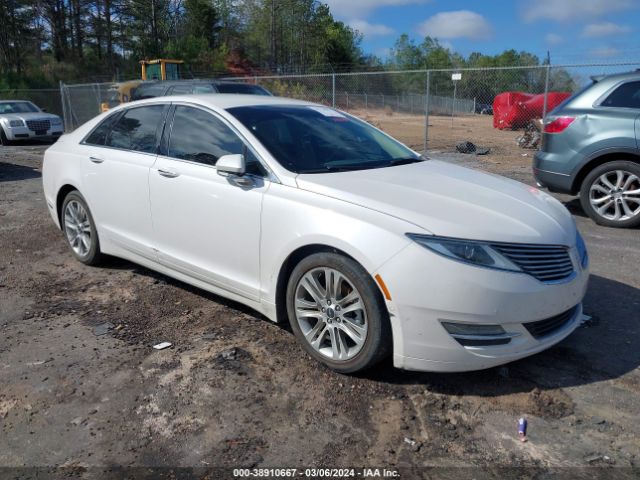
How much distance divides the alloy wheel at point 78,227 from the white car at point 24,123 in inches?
566

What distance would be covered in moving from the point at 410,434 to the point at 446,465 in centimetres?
27

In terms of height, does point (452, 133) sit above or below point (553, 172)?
below

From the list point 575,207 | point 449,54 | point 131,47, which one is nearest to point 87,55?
point 131,47

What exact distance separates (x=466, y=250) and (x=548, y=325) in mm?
716

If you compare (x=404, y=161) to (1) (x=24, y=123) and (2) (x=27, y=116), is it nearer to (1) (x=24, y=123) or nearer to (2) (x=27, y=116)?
(1) (x=24, y=123)

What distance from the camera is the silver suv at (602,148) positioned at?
6.46 meters

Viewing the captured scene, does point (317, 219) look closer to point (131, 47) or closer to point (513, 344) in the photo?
point (513, 344)

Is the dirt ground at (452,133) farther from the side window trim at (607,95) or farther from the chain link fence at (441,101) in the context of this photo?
the side window trim at (607,95)

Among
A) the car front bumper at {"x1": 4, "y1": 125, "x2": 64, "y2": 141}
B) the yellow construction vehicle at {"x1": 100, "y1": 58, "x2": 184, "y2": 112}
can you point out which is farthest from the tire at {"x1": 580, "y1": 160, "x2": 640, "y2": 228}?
the car front bumper at {"x1": 4, "y1": 125, "x2": 64, "y2": 141}

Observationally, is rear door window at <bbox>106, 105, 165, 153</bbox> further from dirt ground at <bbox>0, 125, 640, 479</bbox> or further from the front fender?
the front fender

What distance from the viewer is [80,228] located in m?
5.27

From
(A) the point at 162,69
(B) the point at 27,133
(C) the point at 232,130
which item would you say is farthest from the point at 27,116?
(C) the point at 232,130

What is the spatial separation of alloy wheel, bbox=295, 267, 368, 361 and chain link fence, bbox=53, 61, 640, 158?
944cm

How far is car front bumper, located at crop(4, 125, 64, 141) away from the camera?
1747cm
